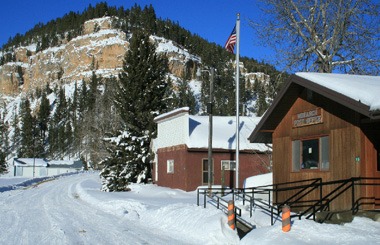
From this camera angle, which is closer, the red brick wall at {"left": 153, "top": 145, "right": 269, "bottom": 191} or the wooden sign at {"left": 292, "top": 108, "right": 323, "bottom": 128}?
the wooden sign at {"left": 292, "top": 108, "right": 323, "bottom": 128}

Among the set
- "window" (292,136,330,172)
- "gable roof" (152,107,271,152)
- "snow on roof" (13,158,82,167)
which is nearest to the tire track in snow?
"window" (292,136,330,172)

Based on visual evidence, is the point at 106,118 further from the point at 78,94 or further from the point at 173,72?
the point at 173,72

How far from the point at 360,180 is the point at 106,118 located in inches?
1986

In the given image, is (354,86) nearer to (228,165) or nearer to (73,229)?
(73,229)

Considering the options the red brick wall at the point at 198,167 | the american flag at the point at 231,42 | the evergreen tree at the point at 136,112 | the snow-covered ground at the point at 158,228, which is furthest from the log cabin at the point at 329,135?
the evergreen tree at the point at 136,112

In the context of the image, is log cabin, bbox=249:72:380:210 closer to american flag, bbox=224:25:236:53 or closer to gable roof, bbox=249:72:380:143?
gable roof, bbox=249:72:380:143

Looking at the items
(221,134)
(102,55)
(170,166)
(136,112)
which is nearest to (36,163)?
(136,112)

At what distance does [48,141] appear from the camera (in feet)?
465

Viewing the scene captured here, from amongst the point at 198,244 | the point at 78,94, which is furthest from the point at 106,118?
the point at 78,94

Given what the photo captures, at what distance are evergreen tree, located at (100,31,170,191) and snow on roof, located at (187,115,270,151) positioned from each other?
6069mm

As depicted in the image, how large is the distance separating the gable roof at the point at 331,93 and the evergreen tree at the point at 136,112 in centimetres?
1989

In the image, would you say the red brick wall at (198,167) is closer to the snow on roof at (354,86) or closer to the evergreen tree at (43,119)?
the snow on roof at (354,86)

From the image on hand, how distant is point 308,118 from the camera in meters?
15.1

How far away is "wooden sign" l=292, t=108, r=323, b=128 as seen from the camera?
14.6 metres
